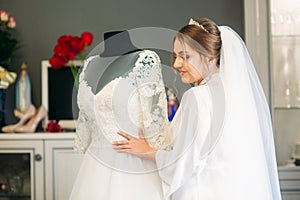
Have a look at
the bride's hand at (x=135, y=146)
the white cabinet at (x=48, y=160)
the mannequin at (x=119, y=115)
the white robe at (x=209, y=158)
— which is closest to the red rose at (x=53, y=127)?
the white cabinet at (x=48, y=160)

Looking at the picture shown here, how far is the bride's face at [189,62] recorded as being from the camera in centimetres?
170

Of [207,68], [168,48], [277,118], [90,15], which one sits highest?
[90,15]

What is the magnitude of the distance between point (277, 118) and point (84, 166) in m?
1.22

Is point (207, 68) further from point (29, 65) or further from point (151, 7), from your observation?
point (29, 65)

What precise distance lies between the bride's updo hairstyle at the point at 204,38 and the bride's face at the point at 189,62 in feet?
0.06

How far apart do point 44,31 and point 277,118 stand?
1581mm

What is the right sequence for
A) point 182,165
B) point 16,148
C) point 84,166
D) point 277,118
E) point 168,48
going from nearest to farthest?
point 182,165 < point 84,166 < point 277,118 < point 16,148 < point 168,48

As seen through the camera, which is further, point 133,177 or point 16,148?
point 16,148

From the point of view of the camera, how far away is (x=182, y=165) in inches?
64.1

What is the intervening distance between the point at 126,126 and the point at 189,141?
0.27 m

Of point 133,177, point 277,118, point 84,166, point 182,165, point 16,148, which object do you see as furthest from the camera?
point 16,148

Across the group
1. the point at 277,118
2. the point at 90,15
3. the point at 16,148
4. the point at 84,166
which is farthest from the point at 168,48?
the point at 84,166

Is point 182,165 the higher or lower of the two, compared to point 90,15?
lower

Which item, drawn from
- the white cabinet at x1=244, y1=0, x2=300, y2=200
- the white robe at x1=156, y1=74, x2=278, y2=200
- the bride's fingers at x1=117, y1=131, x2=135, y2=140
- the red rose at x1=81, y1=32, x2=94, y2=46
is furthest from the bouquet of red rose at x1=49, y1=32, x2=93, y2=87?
the white robe at x1=156, y1=74, x2=278, y2=200
